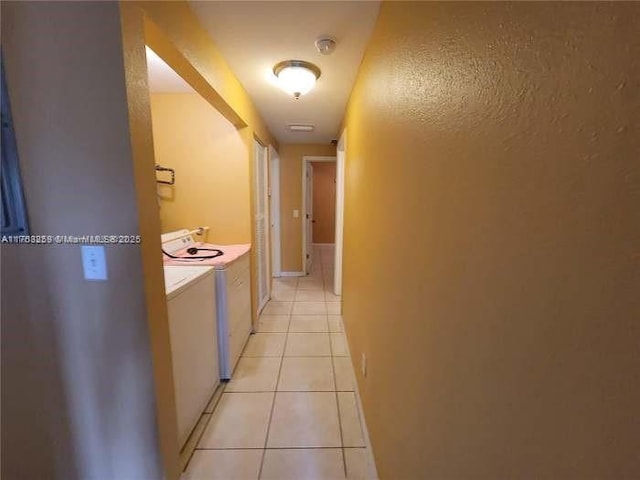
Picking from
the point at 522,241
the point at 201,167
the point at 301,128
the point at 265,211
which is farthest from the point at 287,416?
the point at 301,128

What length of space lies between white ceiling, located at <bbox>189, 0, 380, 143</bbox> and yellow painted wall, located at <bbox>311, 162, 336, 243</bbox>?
14.8ft

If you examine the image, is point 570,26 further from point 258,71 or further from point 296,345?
point 296,345

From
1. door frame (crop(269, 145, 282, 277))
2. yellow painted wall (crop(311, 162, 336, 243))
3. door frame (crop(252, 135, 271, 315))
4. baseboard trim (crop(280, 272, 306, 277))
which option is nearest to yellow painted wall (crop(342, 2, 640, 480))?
door frame (crop(252, 135, 271, 315))

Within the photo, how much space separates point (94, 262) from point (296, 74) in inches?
62.7

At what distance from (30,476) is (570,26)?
2175mm

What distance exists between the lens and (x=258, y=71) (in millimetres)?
1996

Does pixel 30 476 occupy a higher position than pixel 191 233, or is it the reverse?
pixel 191 233

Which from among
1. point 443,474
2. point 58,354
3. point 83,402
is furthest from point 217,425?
point 443,474

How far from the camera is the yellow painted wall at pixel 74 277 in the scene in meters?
0.93

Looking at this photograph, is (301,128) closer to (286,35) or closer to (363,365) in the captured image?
(286,35)

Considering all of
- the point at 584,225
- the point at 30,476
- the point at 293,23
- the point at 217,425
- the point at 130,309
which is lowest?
the point at 217,425

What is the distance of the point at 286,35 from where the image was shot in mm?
1539

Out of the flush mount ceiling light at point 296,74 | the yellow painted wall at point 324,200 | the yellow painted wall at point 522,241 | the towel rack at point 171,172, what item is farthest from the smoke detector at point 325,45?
the yellow painted wall at point 324,200

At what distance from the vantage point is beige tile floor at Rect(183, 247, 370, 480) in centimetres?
143
